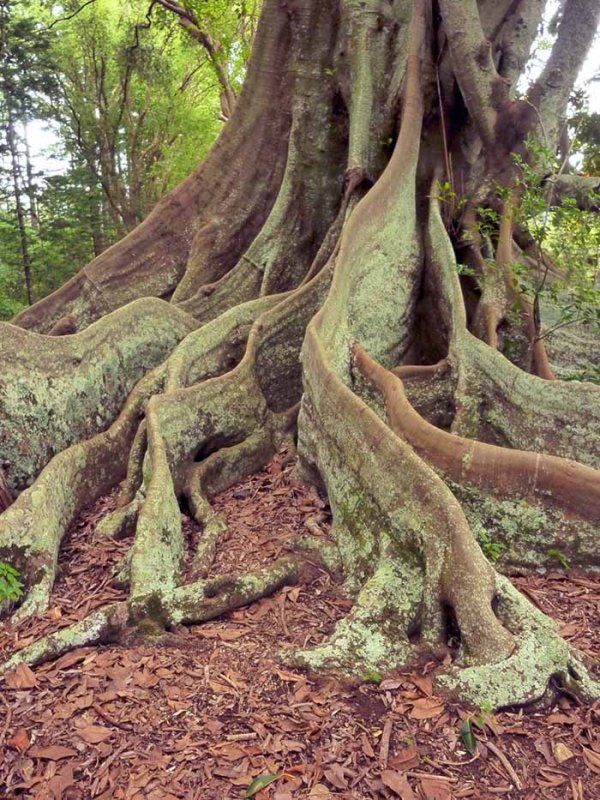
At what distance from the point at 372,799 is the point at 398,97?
6.31 m

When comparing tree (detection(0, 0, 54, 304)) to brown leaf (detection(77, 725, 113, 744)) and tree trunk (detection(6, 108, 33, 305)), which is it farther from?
brown leaf (detection(77, 725, 113, 744))

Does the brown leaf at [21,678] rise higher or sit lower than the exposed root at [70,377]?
lower

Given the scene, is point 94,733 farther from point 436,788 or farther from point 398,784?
point 436,788

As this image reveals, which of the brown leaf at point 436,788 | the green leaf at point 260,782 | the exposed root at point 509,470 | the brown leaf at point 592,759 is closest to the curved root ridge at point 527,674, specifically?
the brown leaf at point 592,759

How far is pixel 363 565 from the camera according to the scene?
3473mm

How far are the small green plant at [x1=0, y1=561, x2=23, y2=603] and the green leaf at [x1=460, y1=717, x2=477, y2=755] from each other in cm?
229

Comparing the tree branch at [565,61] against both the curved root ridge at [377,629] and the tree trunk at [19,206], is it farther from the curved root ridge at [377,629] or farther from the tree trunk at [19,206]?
the tree trunk at [19,206]

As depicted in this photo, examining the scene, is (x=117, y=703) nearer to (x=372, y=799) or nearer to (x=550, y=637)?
(x=372, y=799)

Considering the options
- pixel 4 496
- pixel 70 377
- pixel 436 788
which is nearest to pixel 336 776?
pixel 436 788

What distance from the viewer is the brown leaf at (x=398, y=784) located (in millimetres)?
2188

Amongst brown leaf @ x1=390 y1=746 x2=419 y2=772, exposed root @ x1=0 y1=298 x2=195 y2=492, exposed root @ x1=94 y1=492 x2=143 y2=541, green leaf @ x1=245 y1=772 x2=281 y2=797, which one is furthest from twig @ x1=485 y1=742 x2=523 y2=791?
exposed root @ x1=0 y1=298 x2=195 y2=492

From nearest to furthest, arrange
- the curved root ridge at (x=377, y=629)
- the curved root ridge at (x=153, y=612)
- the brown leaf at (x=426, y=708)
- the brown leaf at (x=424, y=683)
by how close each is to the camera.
Result: the brown leaf at (x=426, y=708)
the brown leaf at (x=424, y=683)
the curved root ridge at (x=377, y=629)
the curved root ridge at (x=153, y=612)

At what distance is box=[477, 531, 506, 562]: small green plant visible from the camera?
3732 mm

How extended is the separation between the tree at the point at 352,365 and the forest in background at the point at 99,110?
204 inches
